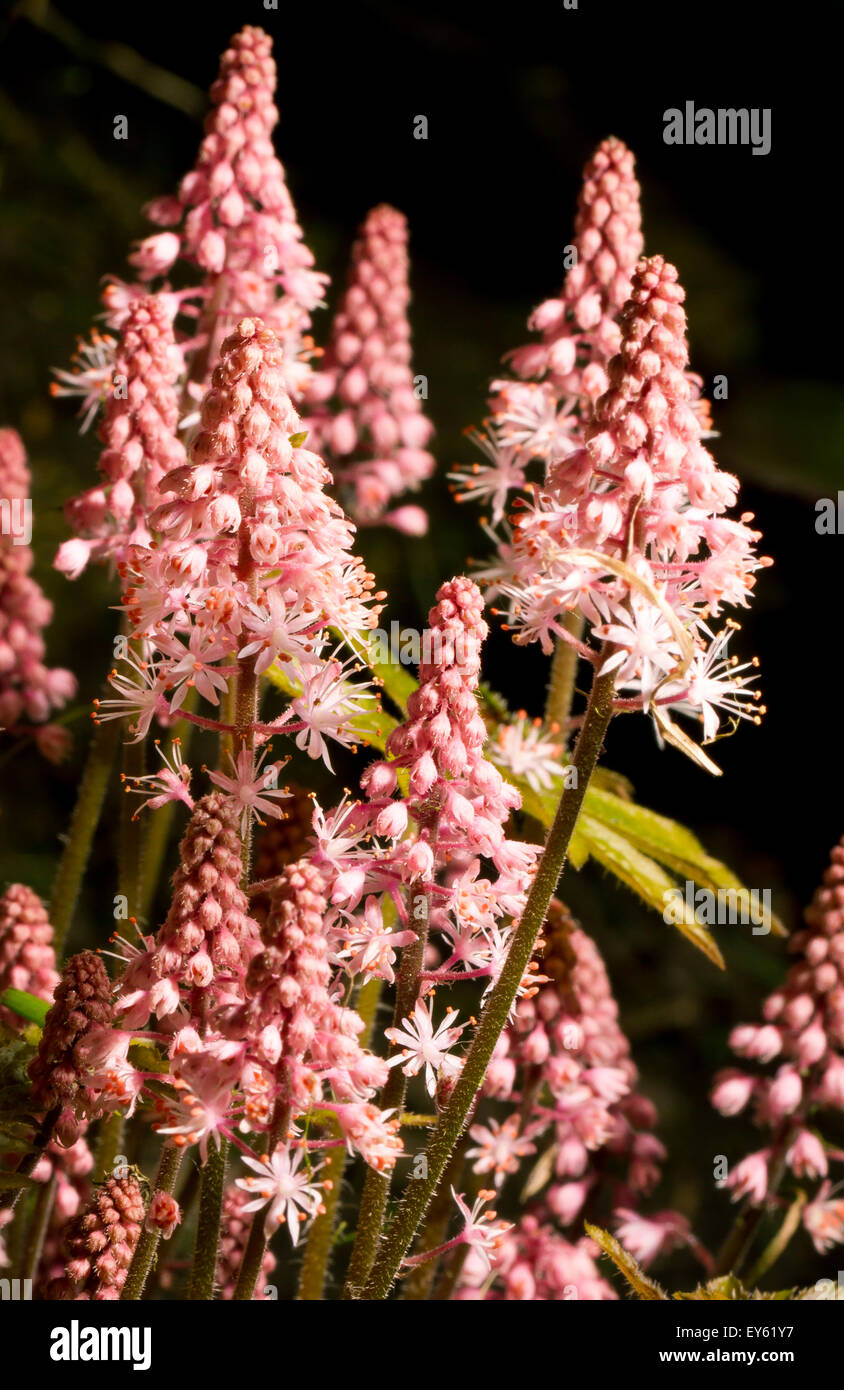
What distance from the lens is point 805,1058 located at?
2.51 m

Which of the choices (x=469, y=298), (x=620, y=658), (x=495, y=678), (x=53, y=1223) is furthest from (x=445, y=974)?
(x=469, y=298)

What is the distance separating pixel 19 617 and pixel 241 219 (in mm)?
801

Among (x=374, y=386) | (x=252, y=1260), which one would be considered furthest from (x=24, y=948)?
(x=374, y=386)

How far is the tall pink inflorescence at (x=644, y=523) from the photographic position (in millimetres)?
1512

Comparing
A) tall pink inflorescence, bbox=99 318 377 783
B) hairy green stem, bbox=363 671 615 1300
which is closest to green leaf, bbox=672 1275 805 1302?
hairy green stem, bbox=363 671 615 1300

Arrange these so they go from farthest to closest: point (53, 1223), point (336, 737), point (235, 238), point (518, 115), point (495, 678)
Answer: point (518, 115), point (495, 678), point (235, 238), point (53, 1223), point (336, 737)

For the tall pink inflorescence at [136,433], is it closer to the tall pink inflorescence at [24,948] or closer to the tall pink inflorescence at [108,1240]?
the tall pink inflorescence at [24,948]

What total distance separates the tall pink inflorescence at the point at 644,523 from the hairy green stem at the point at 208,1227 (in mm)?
617

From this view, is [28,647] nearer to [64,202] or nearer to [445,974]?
[445,974]

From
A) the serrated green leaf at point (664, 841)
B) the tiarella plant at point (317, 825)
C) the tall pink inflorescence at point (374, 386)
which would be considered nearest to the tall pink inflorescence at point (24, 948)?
the tiarella plant at point (317, 825)
